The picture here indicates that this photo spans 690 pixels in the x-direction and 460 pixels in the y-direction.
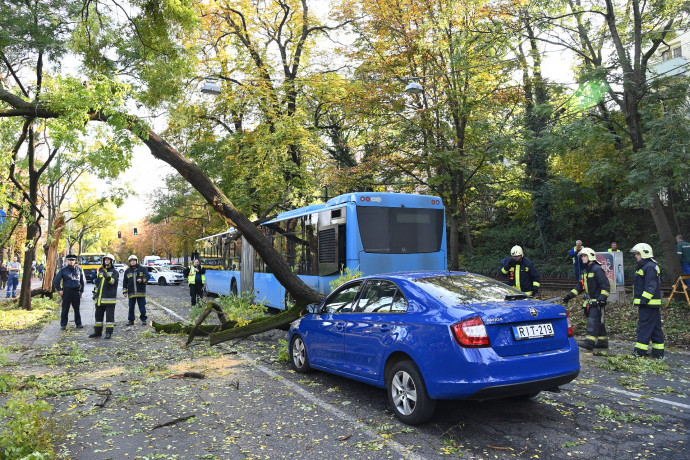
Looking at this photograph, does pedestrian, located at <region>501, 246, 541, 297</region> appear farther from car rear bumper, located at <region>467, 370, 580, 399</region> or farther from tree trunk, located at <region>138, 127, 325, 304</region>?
car rear bumper, located at <region>467, 370, 580, 399</region>

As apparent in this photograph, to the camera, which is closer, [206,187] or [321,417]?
[321,417]

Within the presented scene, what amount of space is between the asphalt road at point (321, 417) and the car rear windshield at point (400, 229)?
12.4 ft

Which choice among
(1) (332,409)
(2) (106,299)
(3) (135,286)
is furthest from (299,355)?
(3) (135,286)

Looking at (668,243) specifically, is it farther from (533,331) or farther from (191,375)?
(191,375)

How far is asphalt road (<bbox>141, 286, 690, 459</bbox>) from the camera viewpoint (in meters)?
4.13

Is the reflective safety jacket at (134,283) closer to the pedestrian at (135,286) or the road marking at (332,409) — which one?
the pedestrian at (135,286)

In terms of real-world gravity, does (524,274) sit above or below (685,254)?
below

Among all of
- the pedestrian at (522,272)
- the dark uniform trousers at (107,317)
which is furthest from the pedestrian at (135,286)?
the pedestrian at (522,272)

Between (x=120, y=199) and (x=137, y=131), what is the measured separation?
15.9m

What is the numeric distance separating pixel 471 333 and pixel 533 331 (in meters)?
0.68

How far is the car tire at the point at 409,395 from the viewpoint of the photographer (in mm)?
4605

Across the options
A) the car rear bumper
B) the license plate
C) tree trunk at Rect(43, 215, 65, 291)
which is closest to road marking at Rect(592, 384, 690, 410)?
the car rear bumper

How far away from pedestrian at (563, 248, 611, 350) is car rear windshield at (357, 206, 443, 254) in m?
3.36

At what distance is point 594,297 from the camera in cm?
852
